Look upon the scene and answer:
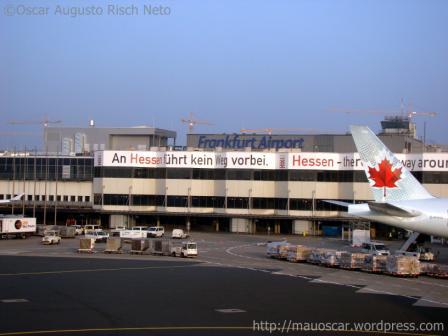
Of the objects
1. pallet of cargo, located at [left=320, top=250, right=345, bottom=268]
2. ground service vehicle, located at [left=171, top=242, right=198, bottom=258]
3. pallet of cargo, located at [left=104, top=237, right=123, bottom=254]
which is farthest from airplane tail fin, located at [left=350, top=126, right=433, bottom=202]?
pallet of cargo, located at [left=104, top=237, right=123, bottom=254]

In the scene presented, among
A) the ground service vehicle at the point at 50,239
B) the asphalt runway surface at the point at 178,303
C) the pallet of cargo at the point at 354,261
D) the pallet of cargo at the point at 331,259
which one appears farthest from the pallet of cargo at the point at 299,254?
the ground service vehicle at the point at 50,239

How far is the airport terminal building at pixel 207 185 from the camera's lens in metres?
110

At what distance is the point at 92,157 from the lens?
127m

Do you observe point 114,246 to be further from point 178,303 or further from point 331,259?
point 178,303

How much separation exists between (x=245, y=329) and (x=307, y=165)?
7936 centimetres

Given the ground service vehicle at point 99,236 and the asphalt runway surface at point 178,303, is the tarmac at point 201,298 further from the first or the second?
the ground service vehicle at point 99,236

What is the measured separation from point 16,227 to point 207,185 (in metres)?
33.5

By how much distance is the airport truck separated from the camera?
9268 cm

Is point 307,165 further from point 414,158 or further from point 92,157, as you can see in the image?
point 92,157

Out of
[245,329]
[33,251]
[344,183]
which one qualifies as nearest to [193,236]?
[344,183]

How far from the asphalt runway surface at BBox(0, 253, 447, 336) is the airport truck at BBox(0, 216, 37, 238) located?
34782 mm

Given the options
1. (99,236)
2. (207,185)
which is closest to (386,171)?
(99,236)

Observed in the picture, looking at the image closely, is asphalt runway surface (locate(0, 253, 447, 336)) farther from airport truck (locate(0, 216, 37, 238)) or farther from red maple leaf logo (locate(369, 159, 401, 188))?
airport truck (locate(0, 216, 37, 238))

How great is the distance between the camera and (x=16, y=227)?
94.4m
